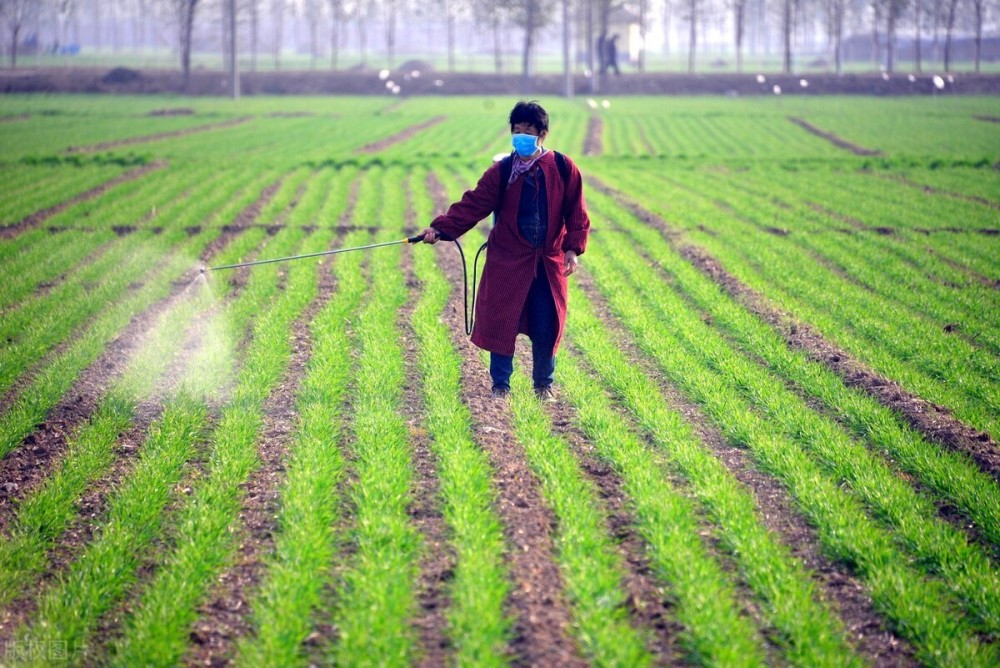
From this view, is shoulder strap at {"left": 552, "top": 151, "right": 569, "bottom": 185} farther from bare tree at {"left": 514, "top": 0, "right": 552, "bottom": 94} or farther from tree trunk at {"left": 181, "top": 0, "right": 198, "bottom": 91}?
tree trunk at {"left": 181, "top": 0, "right": 198, "bottom": 91}

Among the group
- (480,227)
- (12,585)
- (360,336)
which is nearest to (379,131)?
(480,227)

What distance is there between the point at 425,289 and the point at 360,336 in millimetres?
2300

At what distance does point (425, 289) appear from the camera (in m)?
11.3

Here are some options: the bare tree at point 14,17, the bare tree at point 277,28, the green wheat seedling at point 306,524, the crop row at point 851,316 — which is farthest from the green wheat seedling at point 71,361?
the bare tree at point 277,28

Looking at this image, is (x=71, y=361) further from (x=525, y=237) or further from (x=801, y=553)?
(x=801, y=553)

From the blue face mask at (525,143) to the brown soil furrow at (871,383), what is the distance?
3.19 meters

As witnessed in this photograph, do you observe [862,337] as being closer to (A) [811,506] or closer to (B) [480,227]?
(A) [811,506]

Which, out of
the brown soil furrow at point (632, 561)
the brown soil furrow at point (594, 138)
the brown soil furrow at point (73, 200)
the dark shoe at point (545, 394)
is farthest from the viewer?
the brown soil furrow at point (594, 138)

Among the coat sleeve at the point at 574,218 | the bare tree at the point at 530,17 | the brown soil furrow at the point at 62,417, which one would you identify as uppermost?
the bare tree at the point at 530,17

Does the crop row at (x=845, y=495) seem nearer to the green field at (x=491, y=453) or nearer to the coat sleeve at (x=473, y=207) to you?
the green field at (x=491, y=453)

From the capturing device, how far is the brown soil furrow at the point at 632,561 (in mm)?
4145

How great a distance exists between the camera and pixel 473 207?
22.9ft

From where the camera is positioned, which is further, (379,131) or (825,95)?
(825,95)

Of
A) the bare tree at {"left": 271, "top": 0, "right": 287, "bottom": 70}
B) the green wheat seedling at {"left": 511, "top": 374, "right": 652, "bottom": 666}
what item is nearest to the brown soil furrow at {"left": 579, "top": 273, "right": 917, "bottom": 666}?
the green wheat seedling at {"left": 511, "top": 374, "right": 652, "bottom": 666}
